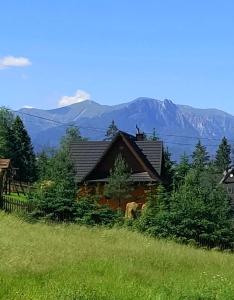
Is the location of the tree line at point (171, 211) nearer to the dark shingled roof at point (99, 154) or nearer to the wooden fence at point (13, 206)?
the wooden fence at point (13, 206)

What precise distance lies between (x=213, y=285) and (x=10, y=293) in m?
3.97

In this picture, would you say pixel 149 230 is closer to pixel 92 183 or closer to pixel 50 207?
pixel 50 207

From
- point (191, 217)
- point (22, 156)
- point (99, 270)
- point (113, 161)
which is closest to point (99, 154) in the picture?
point (113, 161)

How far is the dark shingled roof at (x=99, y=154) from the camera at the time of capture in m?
44.5

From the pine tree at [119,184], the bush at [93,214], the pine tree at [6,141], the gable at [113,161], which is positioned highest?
the pine tree at [6,141]

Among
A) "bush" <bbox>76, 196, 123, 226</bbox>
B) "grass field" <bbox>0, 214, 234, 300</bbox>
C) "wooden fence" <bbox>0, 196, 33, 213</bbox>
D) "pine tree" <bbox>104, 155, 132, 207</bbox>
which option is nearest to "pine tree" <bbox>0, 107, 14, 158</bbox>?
"pine tree" <bbox>104, 155, 132, 207</bbox>

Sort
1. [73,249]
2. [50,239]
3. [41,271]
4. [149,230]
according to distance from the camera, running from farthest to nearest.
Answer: [149,230] → [50,239] → [73,249] → [41,271]

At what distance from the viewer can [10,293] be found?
9703 millimetres

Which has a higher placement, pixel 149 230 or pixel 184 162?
pixel 184 162

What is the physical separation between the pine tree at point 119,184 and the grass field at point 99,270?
2043 cm

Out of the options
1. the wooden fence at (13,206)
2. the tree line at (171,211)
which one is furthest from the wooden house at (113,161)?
the wooden fence at (13,206)

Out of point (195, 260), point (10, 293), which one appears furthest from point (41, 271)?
point (195, 260)

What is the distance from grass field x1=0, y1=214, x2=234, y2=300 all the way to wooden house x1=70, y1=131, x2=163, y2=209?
23.2 meters

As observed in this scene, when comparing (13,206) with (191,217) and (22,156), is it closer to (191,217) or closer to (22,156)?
(191,217)
